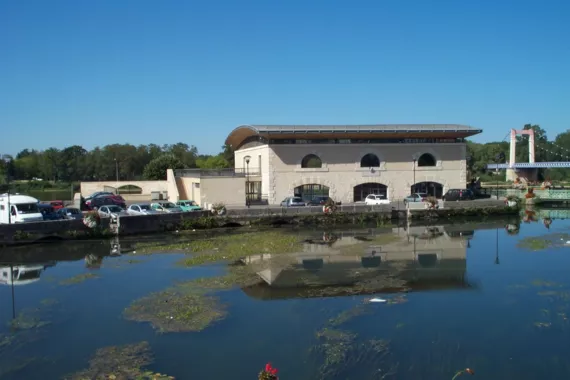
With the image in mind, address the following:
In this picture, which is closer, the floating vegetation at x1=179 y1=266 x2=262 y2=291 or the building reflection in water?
the building reflection in water

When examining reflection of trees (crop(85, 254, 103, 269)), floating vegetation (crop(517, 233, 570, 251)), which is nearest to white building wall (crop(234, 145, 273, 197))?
reflection of trees (crop(85, 254, 103, 269))

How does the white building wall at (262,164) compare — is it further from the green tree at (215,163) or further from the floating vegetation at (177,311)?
the green tree at (215,163)

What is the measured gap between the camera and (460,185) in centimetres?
4712

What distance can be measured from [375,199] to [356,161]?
4.13m

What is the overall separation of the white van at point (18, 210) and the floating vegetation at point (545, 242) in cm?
2824

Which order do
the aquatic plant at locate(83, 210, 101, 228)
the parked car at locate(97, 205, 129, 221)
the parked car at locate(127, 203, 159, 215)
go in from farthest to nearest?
the parked car at locate(127, 203, 159, 215) → the parked car at locate(97, 205, 129, 221) → the aquatic plant at locate(83, 210, 101, 228)

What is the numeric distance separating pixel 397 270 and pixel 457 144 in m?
29.0

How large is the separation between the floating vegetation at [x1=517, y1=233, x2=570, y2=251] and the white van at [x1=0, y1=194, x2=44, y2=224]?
92.7ft

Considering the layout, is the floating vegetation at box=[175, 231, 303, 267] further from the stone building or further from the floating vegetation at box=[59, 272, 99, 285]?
the stone building

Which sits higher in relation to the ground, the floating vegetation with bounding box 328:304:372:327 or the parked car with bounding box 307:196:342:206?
the parked car with bounding box 307:196:342:206

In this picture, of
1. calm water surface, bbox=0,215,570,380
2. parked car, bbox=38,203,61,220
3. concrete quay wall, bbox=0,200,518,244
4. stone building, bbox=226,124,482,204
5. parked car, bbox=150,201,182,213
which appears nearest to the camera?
calm water surface, bbox=0,215,570,380

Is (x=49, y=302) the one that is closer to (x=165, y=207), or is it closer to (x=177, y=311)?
(x=177, y=311)

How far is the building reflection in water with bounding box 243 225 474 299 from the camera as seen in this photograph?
18.1 m

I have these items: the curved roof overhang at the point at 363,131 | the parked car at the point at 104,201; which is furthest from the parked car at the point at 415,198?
the parked car at the point at 104,201
